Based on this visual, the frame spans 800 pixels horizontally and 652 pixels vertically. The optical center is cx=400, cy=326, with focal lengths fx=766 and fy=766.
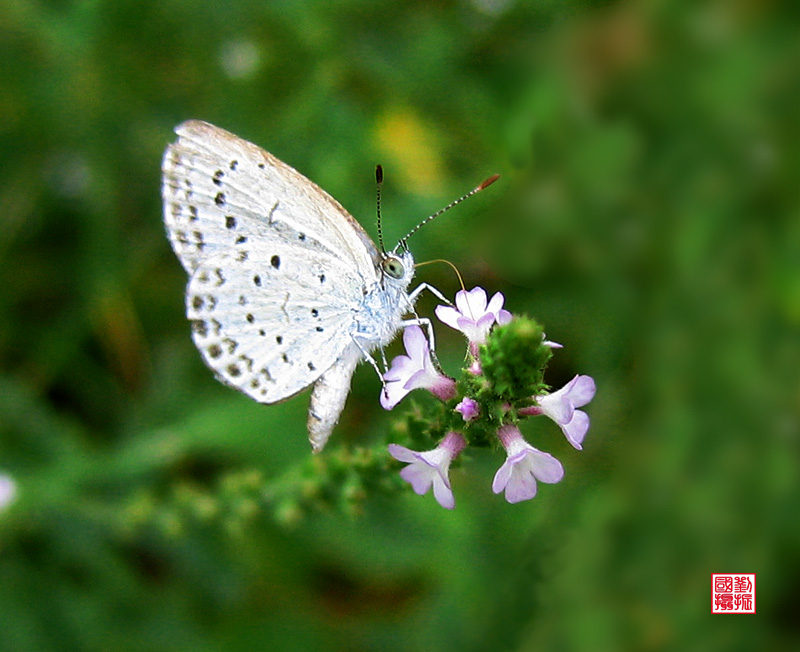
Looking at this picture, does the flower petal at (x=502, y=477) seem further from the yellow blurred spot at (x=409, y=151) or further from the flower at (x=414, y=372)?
the yellow blurred spot at (x=409, y=151)

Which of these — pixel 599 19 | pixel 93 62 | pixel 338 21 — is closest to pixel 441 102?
pixel 338 21

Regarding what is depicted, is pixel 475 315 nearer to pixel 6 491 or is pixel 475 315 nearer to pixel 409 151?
pixel 6 491

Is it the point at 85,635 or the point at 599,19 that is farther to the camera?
the point at 599,19

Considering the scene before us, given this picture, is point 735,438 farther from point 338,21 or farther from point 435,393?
point 338,21

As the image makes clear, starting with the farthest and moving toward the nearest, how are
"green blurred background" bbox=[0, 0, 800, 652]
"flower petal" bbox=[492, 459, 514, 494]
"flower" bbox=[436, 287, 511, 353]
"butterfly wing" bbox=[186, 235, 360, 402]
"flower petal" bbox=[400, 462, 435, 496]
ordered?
"green blurred background" bbox=[0, 0, 800, 652] → "butterfly wing" bbox=[186, 235, 360, 402] → "flower" bbox=[436, 287, 511, 353] → "flower petal" bbox=[400, 462, 435, 496] → "flower petal" bbox=[492, 459, 514, 494]

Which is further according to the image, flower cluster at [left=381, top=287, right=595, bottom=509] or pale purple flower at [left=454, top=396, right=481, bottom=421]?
pale purple flower at [left=454, top=396, right=481, bottom=421]

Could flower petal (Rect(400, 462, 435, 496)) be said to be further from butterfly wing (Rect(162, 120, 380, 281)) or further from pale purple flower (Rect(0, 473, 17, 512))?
pale purple flower (Rect(0, 473, 17, 512))

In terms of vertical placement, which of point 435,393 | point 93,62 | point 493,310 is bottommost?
point 435,393

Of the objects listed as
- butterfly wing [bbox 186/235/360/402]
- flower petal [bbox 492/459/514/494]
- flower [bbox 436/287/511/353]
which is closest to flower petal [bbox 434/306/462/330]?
flower [bbox 436/287/511/353]
